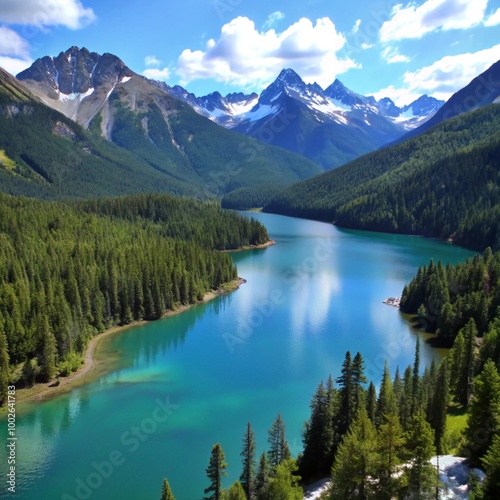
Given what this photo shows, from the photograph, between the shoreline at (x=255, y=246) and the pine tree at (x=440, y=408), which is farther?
the shoreline at (x=255, y=246)

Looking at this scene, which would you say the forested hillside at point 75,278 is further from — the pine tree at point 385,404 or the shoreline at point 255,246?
the pine tree at point 385,404

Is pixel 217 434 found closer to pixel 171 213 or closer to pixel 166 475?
pixel 166 475

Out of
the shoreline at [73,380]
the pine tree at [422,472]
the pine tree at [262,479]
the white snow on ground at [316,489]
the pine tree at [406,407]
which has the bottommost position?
the white snow on ground at [316,489]

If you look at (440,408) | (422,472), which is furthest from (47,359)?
(422,472)

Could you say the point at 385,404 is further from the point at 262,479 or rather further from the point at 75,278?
the point at 75,278

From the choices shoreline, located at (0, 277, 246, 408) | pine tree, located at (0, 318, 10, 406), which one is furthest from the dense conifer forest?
pine tree, located at (0, 318, 10, 406)

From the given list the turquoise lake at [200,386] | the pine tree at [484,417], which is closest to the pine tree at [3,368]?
the turquoise lake at [200,386]

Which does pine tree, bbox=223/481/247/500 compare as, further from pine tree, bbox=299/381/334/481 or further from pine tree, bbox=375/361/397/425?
pine tree, bbox=375/361/397/425

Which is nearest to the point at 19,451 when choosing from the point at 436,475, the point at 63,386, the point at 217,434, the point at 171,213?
the point at 63,386
